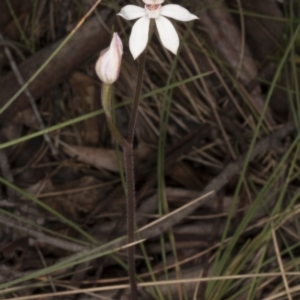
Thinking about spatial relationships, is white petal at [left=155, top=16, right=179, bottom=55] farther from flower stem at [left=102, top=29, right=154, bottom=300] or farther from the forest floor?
the forest floor

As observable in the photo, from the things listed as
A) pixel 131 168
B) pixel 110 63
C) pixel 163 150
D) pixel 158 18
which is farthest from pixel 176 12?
pixel 163 150

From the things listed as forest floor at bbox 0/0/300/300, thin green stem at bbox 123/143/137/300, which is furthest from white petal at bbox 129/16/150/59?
forest floor at bbox 0/0/300/300

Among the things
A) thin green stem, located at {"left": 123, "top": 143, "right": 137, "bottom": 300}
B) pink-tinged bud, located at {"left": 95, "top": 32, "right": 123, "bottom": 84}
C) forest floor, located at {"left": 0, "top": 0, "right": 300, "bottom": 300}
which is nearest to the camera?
pink-tinged bud, located at {"left": 95, "top": 32, "right": 123, "bottom": 84}

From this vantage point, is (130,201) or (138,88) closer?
(138,88)

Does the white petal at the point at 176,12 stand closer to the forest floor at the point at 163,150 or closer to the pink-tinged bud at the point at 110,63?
the pink-tinged bud at the point at 110,63

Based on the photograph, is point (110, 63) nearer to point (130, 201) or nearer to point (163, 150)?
point (130, 201)

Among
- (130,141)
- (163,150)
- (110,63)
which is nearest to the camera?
(110,63)

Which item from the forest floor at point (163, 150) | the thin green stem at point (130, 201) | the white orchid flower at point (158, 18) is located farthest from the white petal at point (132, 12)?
the forest floor at point (163, 150)

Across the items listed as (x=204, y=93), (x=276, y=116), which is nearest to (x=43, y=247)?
(x=204, y=93)

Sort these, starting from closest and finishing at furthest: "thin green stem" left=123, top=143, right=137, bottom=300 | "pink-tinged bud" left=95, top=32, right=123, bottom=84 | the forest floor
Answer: "pink-tinged bud" left=95, top=32, right=123, bottom=84
"thin green stem" left=123, top=143, right=137, bottom=300
the forest floor
